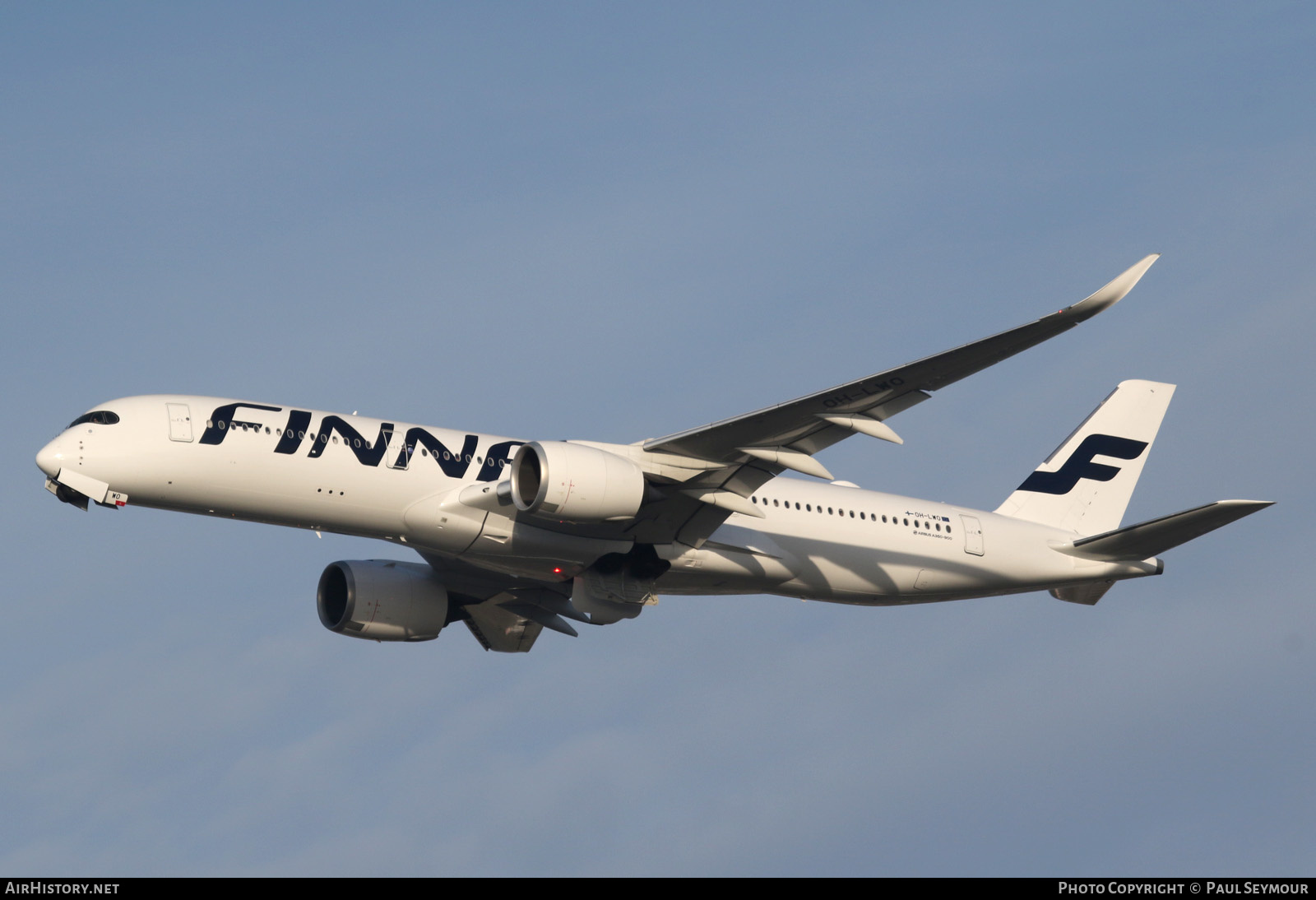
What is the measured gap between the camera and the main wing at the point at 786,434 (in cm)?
2984

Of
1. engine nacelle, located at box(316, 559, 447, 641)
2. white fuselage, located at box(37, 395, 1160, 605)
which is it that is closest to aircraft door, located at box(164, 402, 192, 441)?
white fuselage, located at box(37, 395, 1160, 605)

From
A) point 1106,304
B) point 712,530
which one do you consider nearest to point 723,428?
point 712,530

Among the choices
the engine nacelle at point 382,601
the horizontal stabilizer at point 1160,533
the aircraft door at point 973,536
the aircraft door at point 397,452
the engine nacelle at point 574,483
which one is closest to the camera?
the engine nacelle at point 574,483

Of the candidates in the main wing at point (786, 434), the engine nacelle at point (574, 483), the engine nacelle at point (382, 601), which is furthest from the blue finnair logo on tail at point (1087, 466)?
the engine nacelle at point (382, 601)

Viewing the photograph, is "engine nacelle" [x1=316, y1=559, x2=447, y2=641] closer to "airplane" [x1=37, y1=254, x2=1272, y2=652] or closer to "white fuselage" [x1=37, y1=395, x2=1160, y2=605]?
"airplane" [x1=37, y1=254, x2=1272, y2=652]

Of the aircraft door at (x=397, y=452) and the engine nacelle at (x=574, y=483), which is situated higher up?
the aircraft door at (x=397, y=452)

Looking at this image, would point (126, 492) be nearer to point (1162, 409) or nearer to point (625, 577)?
point (625, 577)

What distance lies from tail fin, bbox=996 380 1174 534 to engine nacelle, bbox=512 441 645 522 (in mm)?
13666

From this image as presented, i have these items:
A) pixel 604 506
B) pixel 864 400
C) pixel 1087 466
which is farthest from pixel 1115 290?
pixel 1087 466

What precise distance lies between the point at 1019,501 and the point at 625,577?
40.9ft

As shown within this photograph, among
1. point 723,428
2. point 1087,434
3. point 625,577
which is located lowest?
point 625,577

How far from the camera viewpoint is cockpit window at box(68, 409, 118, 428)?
33312mm

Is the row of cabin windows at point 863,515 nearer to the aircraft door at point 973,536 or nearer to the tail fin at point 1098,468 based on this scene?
the aircraft door at point 973,536
